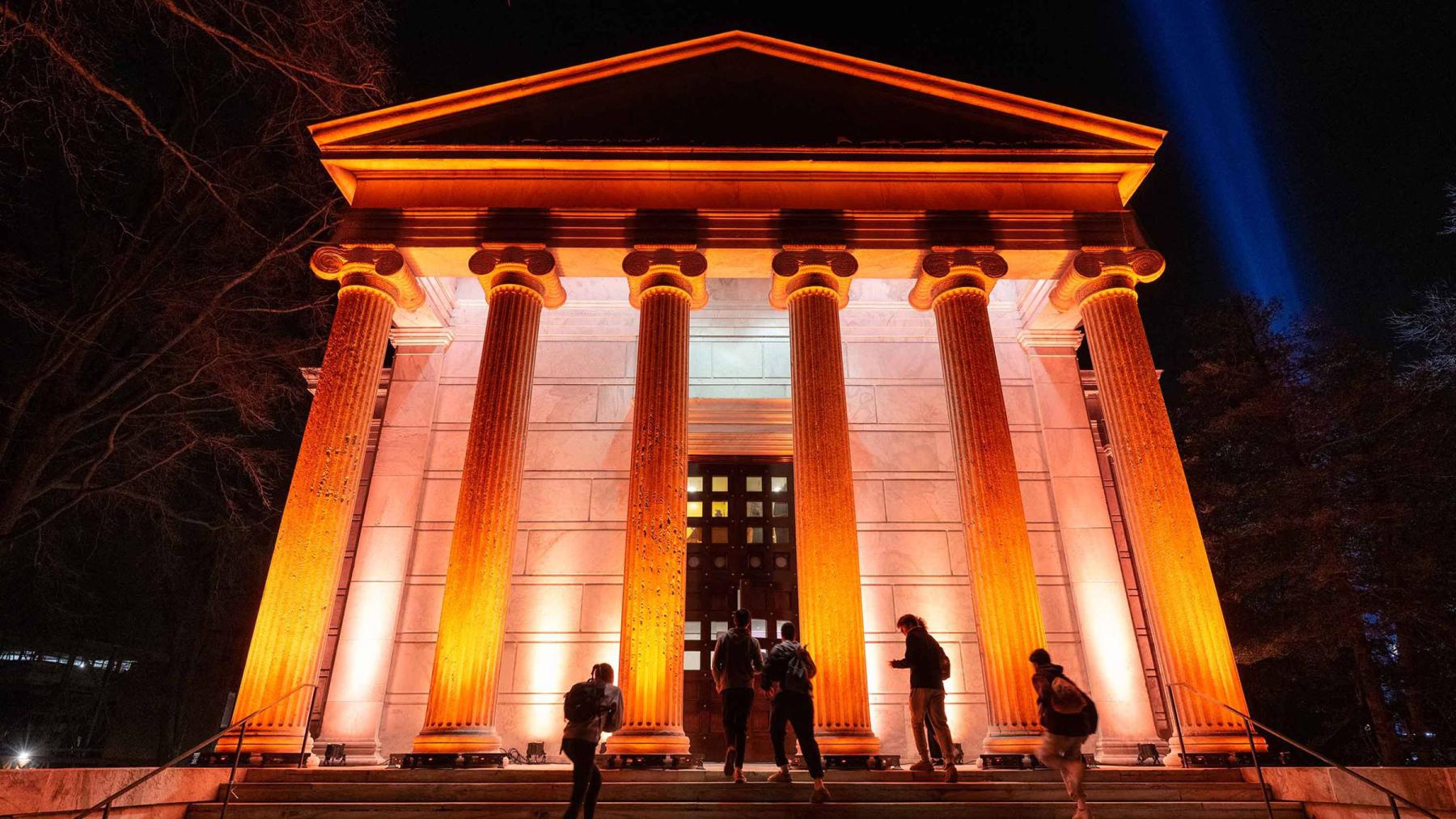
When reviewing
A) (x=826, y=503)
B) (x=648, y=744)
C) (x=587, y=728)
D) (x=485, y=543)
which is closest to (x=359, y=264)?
(x=485, y=543)

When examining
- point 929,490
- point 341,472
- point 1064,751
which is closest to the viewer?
point 1064,751

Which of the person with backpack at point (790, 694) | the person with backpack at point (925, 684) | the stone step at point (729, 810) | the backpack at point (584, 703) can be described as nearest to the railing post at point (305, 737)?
the stone step at point (729, 810)

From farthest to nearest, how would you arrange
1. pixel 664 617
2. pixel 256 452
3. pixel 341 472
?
pixel 256 452 → pixel 341 472 → pixel 664 617

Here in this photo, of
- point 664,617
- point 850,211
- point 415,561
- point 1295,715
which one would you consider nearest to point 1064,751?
point 664,617

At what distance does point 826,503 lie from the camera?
459 inches

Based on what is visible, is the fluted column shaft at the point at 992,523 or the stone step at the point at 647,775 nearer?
the stone step at the point at 647,775

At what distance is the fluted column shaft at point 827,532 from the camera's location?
10.6 metres

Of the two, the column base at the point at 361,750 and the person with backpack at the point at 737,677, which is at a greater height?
the person with backpack at the point at 737,677

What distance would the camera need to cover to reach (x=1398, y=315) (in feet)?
50.5

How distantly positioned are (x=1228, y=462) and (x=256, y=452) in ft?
82.2

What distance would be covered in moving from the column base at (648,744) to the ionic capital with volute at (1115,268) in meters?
10.1

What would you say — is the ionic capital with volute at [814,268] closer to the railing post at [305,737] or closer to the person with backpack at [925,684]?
the person with backpack at [925,684]

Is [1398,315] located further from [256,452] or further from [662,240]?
[256,452]

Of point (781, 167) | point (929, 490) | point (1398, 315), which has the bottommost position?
point (929, 490)
